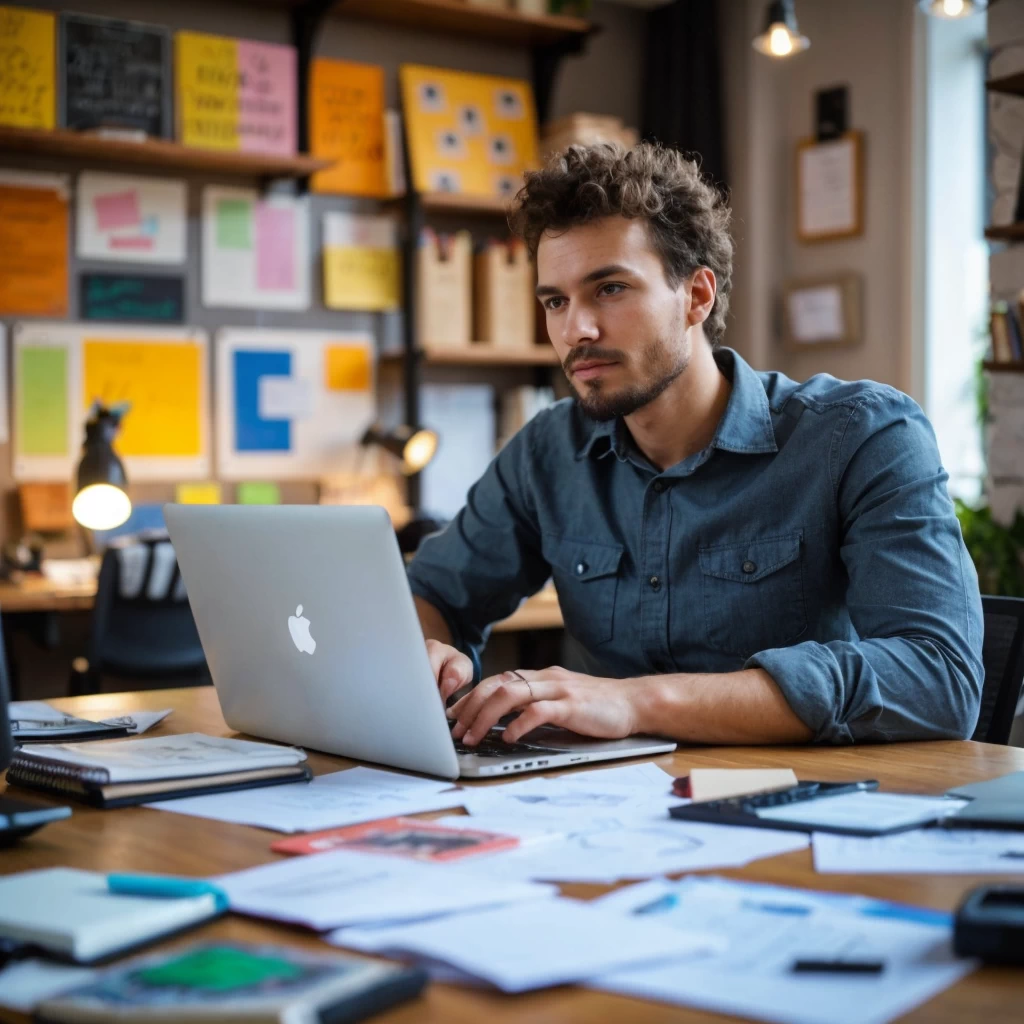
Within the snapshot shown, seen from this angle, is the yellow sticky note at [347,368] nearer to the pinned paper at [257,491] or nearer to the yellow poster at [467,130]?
the pinned paper at [257,491]

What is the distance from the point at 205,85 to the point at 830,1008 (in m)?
3.49

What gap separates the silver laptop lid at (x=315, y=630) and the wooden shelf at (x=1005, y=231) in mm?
2441

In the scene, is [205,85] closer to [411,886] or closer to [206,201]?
[206,201]

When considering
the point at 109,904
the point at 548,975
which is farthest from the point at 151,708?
the point at 548,975

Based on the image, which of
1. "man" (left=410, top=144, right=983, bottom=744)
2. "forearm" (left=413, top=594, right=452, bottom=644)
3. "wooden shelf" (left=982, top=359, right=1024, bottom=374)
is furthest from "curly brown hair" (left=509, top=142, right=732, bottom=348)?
"wooden shelf" (left=982, top=359, right=1024, bottom=374)

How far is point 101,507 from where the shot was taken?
2.50 meters

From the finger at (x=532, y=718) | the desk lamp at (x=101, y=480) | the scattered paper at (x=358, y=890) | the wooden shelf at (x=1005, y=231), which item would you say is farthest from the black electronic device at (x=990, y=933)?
the wooden shelf at (x=1005, y=231)

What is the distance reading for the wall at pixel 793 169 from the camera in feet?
12.8

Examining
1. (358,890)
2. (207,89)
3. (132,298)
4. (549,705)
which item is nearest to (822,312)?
(207,89)

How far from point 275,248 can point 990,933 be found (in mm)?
3402

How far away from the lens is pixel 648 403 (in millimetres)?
1720

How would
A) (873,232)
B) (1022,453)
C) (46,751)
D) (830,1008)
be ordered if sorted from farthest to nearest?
(873,232), (1022,453), (46,751), (830,1008)

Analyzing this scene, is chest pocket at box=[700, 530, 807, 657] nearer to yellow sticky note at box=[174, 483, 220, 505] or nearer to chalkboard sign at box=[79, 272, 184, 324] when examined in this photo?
yellow sticky note at box=[174, 483, 220, 505]

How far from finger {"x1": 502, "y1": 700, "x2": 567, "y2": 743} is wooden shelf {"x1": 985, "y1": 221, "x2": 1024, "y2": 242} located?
95.0 inches
